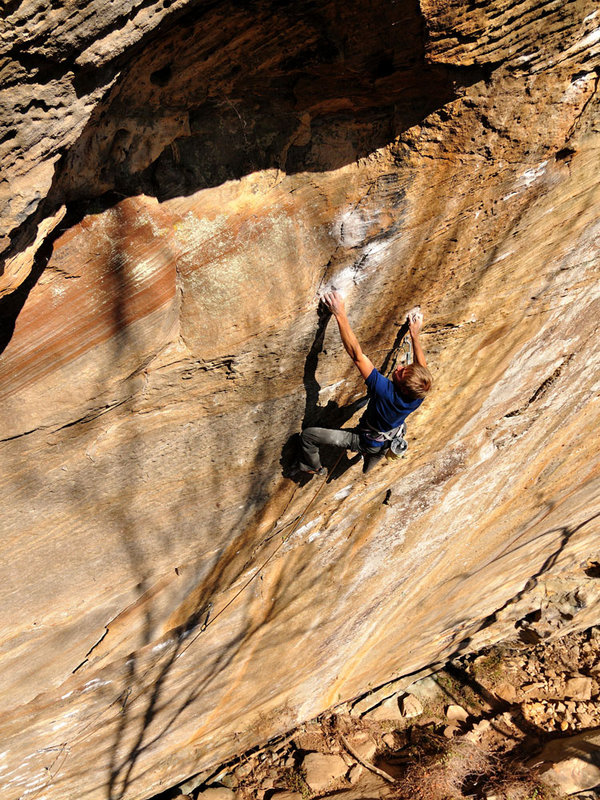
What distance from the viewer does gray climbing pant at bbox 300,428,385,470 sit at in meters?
3.62

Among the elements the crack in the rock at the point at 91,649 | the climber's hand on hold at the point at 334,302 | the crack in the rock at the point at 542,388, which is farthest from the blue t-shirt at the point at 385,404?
the crack in the rock at the point at 91,649

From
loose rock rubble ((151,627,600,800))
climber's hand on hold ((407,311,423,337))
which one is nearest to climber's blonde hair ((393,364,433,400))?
climber's hand on hold ((407,311,423,337))

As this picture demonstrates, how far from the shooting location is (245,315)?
9.77 ft

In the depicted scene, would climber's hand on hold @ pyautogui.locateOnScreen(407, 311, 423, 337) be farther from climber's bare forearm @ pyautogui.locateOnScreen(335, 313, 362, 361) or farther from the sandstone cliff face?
climber's bare forearm @ pyautogui.locateOnScreen(335, 313, 362, 361)

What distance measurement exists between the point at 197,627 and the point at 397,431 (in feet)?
8.04

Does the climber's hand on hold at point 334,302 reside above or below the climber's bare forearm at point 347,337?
above

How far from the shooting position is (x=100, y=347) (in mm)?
2645

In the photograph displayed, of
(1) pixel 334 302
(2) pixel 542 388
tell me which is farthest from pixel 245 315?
(2) pixel 542 388

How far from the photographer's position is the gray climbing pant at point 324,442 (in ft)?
11.9

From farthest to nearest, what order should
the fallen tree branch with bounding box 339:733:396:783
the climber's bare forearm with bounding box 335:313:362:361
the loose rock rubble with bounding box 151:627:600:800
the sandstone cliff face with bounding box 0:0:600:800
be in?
1. the fallen tree branch with bounding box 339:733:396:783
2. the loose rock rubble with bounding box 151:627:600:800
3. the climber's bare forearm with bounding box 335:313:362:361
4. the sandstone cliff face with bounding box 0:0:600:800

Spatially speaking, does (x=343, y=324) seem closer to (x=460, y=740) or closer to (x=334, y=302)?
(x=334, y=302)

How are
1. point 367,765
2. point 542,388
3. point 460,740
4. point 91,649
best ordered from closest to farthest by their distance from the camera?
point 91,649 < point 542,388 < point 367,765 < point 460,740

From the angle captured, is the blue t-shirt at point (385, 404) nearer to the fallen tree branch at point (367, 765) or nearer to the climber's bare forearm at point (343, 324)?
the climber's bare forearm at point (343, 324)

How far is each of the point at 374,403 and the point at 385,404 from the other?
0.09 m
